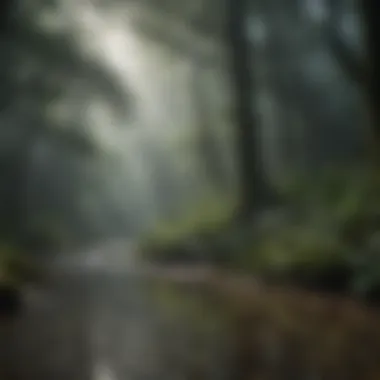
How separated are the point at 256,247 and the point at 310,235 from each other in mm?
115

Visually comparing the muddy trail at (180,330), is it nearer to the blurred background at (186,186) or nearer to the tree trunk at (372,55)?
the blurred background at (186,186)

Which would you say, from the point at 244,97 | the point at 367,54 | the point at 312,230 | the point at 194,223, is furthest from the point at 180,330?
the point at 367,54

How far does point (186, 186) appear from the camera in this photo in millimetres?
1494

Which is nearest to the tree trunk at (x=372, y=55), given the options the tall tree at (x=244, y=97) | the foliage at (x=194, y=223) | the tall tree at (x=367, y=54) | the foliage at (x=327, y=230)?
the tall tree at (x=367, y=54)

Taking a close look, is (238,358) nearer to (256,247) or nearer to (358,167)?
(256,247)

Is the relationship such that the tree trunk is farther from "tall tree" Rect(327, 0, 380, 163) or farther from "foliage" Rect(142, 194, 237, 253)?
"foliage" Rect(142, 194, 237, 253)

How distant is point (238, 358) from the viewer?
4.50ft

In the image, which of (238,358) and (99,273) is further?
(99,273)

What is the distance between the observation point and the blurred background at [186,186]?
55.0 inches

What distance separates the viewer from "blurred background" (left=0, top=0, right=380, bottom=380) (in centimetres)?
140

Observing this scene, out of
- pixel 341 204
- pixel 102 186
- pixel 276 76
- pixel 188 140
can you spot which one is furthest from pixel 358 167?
pixel 102 186

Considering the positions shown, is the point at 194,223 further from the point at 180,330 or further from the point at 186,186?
the point at 180,330

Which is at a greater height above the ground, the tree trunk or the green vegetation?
the tree trunk

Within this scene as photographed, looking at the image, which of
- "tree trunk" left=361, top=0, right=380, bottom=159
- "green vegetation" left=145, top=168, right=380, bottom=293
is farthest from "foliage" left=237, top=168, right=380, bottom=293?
"tree trunk" left=361, top=0, right=380, bottom=159
